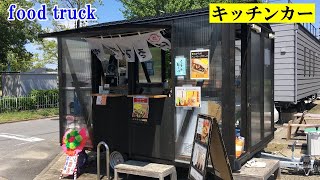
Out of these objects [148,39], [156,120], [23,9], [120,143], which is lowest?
[120,143]

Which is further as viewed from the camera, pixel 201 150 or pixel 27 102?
pixel 27 102

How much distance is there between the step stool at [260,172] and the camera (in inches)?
209

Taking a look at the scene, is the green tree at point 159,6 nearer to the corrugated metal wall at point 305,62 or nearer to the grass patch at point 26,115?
the corrugated metal wall at point 305,62

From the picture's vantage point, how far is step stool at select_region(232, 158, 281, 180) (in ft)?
17.4

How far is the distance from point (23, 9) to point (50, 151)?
13.4 meters

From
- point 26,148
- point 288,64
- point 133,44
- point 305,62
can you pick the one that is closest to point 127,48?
point 133,44

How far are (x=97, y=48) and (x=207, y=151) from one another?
337 centimetres

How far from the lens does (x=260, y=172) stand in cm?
548

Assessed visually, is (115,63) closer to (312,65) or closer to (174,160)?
(174,160)

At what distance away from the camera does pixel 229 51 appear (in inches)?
203

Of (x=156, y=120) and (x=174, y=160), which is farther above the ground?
(x=156, y=120)

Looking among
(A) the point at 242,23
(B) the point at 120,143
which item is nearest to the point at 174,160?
(B) the point at 120,143

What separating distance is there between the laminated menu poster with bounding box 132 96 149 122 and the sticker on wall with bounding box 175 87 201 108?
616 mm

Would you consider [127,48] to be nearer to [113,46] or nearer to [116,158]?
[113,46]
